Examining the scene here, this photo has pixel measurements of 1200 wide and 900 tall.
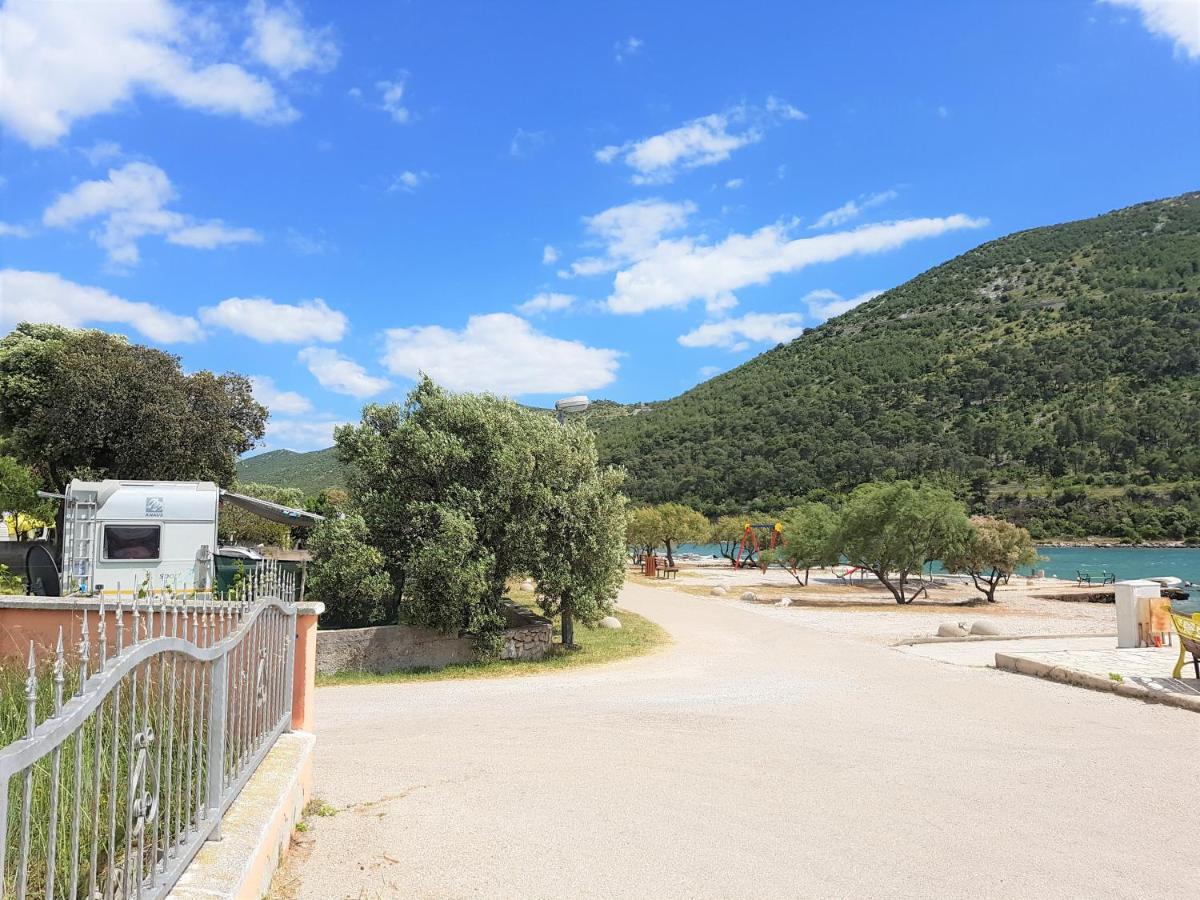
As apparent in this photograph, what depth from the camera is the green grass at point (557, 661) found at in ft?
42.1

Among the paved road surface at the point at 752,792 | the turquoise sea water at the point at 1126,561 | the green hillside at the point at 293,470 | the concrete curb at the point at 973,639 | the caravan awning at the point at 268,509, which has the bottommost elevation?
the turquoise sea water at the point at 1126,561

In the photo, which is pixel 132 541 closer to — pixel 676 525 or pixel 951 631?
pixel 951 631

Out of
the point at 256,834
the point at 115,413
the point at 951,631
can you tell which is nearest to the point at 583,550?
the point at 951,631

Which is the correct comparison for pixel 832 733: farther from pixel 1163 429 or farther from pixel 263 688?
pixel 1163 429

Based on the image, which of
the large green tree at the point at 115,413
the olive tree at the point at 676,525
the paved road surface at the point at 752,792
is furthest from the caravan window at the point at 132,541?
the olive tree at the point at 676,525

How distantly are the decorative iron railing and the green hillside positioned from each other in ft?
277

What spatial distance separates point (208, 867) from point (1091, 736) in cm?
820

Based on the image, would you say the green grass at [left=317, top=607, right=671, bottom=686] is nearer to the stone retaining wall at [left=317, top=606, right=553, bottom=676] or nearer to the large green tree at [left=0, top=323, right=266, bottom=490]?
the stone retaining wall at [left=317, top=606, right=553, bottom=676]

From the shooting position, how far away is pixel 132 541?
1555 cm

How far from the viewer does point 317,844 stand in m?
5.07

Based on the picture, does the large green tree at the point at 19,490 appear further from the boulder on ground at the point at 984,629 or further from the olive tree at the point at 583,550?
the boulder on ground at the point at 984,629

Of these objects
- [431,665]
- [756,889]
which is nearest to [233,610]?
[756,889]

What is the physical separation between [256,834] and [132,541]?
13.3 metres

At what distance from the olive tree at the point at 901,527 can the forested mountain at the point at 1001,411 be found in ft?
199
